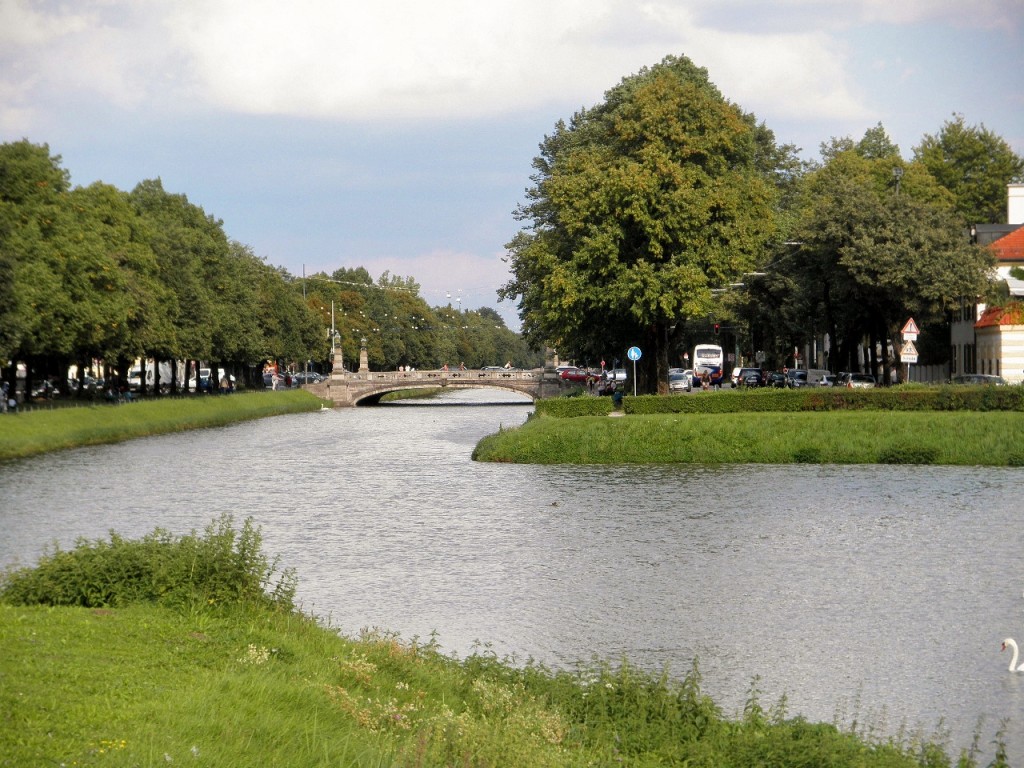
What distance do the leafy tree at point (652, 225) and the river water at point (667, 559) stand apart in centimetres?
1441

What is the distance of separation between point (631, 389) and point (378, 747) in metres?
70.4

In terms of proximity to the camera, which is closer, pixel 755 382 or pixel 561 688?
pixel 561 688

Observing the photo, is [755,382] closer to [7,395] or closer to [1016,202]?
[1016,202]

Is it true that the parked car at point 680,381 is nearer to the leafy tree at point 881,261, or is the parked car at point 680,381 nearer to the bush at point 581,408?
the leafy tree at point 881,261

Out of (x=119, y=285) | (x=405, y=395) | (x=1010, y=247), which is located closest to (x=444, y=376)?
(x=405, y=395)

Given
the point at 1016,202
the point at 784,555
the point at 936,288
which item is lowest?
the point at 784,555

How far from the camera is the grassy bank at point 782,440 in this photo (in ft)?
165

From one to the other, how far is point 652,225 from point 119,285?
31.5m

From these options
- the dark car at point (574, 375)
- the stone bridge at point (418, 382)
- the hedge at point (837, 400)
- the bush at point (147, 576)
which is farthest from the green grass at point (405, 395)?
the bush at point (147, 576)

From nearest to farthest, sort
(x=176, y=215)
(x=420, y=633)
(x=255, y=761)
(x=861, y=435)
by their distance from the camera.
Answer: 1. (x=255, y=761)
2. (x=420, y=633)
3. (x=861, y=435)
4. (x=176, y=215)

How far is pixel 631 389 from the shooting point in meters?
81.9

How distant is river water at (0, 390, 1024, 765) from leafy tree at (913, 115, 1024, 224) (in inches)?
2487

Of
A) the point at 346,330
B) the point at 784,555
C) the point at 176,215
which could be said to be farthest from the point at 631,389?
the point at 346,330

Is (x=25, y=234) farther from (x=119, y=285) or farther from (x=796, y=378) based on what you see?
(x=796, y=378)
